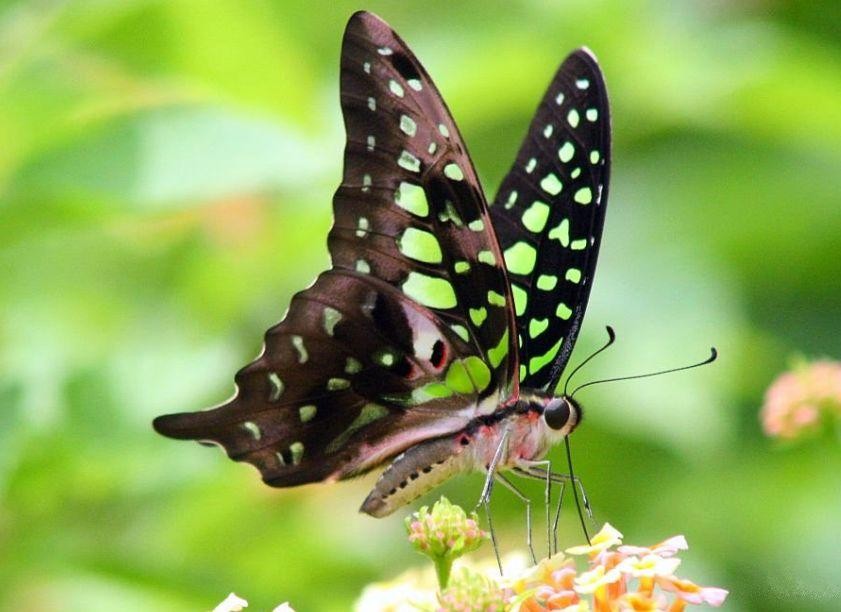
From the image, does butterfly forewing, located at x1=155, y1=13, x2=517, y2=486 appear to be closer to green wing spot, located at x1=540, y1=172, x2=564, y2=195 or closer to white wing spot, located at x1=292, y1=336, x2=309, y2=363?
white wing spot, located at x1=292, y1=336, x2=309, y2=363

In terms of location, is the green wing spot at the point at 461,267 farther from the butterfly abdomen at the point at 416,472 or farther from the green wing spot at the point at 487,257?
the butterfly abdomen at the point at 416,472

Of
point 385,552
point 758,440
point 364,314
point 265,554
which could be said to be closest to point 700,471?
point 758,440

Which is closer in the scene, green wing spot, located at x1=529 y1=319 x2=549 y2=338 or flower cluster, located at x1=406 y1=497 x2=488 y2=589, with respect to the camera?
flower cluster, located at x1=406 y1=497 x2=488 y2=589

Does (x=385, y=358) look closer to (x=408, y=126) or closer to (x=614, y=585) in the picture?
(x=408, y=126)

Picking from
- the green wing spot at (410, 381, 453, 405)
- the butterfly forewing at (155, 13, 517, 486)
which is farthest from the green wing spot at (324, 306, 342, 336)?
the green wing spot at (410, 381, 453, 405)

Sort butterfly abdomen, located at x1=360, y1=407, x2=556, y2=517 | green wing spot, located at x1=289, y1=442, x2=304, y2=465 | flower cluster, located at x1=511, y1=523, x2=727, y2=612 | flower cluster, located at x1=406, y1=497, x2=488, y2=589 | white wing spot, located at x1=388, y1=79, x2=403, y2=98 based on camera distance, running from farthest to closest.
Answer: green wing spot, located at x1=289, y1=442, x2=304, y2=465 < butterfly abdomen, located at x1=360, y1=407, x2=556, y2=517 < white wing spot, located at x1=388, y1=79, x2=403, y2=98 < flower cluster, located at x1=406, y1=497, x2=488, y2=589 < flower cluster, located at x1=511, y1=523, x2=727, y2=612

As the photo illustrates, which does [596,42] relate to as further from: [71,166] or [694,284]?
[71,166]
